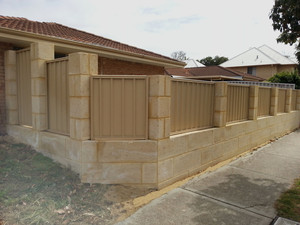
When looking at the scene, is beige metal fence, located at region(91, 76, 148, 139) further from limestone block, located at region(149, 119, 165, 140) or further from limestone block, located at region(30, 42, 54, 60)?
limestone block, located at region(30, 42, 54, 60)

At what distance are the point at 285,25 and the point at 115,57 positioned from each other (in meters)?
5.67

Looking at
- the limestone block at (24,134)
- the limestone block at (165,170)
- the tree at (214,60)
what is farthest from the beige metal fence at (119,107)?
the tree at (214,60)

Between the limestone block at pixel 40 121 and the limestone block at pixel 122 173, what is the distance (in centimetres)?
184

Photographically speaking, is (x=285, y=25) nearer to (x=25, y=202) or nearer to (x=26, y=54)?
(x=26, y=54)

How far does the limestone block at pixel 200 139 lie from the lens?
17.1 feet

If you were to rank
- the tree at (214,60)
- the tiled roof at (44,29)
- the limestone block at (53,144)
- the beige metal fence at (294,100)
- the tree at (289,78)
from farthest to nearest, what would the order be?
the tree at (214,60) → the tree at (289,78) → the beige metal fence at (294,100) → the tiled roof at (44,29) → the limestone block at (53,144)

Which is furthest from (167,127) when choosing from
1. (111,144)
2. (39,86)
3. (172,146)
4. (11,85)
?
(11,85)

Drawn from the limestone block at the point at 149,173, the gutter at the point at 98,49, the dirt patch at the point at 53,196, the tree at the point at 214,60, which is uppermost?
the tree at the point at 214,60

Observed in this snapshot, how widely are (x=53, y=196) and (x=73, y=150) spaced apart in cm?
90

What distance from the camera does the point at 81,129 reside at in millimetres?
4328

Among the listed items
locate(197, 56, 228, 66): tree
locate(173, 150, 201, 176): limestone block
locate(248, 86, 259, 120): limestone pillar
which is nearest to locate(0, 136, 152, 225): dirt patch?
locate(173, 150, 201, 176): limestone block

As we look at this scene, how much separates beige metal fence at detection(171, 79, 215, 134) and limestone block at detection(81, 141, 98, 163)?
1.57 meters

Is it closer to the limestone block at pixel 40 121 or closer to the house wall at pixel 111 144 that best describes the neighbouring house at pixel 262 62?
the house wall at pixel 111 144

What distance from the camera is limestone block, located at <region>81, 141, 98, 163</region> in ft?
14.2
